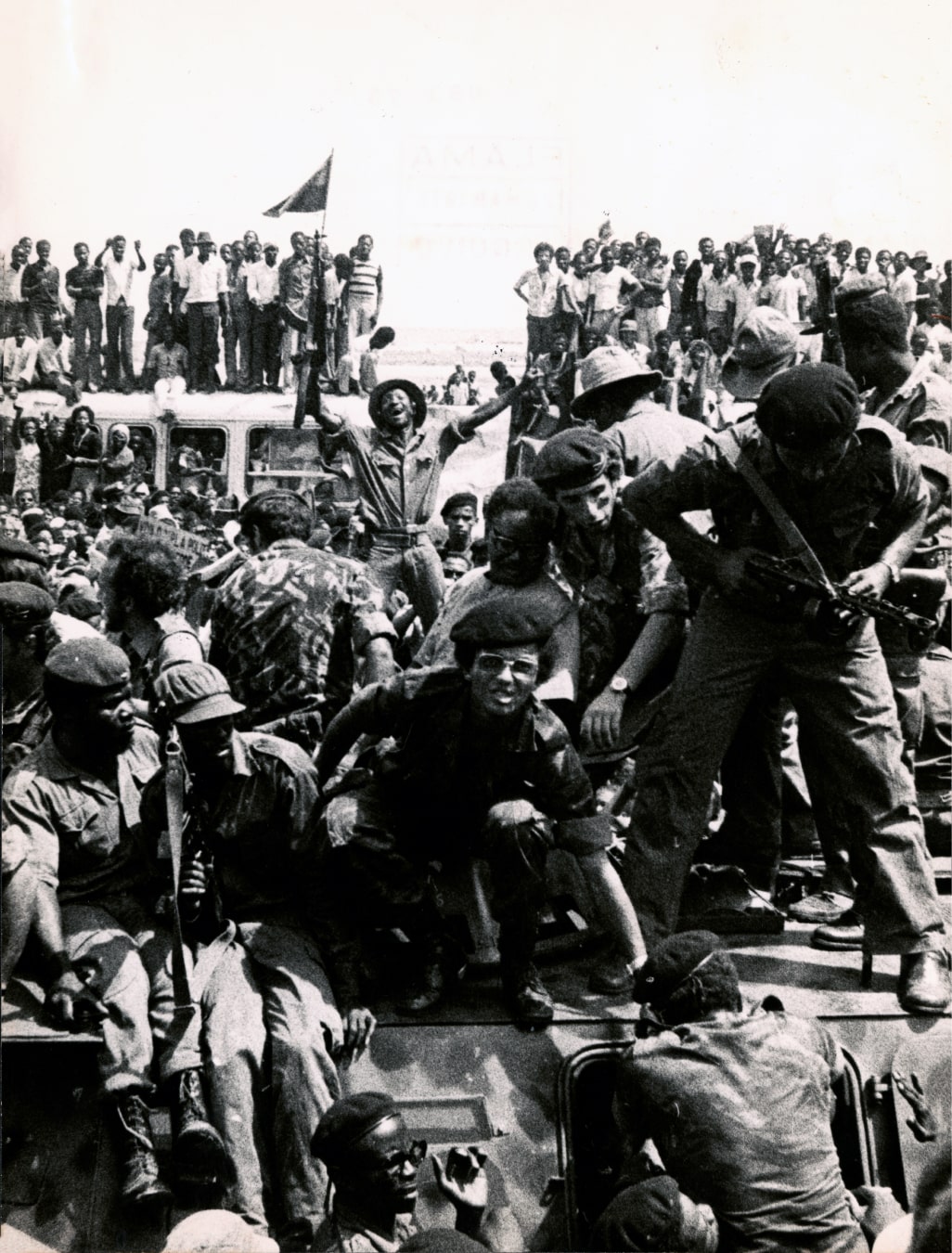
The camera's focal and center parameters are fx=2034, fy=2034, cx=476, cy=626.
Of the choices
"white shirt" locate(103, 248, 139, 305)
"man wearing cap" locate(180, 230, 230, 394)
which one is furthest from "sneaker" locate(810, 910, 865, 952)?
"white shirt" locate(103, 248, 139, 305)

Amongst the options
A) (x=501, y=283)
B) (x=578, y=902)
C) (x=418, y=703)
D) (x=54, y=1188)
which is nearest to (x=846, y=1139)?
(x=578, y=902)

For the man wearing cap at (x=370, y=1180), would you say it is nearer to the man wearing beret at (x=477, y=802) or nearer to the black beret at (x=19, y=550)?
the man wearing beret at (x=477, y=802)

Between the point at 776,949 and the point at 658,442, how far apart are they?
2.27 meters

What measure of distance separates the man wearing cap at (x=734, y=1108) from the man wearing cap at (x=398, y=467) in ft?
13.6

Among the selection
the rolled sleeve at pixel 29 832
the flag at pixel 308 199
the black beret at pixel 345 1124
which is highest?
the flag at pixel 308 199

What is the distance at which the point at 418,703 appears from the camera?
8055 mm

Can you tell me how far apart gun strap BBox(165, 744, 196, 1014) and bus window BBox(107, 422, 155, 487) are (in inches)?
140

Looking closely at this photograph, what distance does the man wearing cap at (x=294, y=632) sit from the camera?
9.05 metres

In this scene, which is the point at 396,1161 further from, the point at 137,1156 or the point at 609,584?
the point at 609,584

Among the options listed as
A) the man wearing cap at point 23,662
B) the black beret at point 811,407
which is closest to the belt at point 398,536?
the man wearing cap at point 23,662

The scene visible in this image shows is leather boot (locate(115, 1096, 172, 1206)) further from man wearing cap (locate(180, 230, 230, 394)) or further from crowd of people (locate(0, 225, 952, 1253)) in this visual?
man wearing cap (locate(180, 230, 230, 394))

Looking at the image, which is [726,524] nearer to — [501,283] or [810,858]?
[810,858]

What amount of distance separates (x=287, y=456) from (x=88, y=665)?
3754mm

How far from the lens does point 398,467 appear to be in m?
11.2
